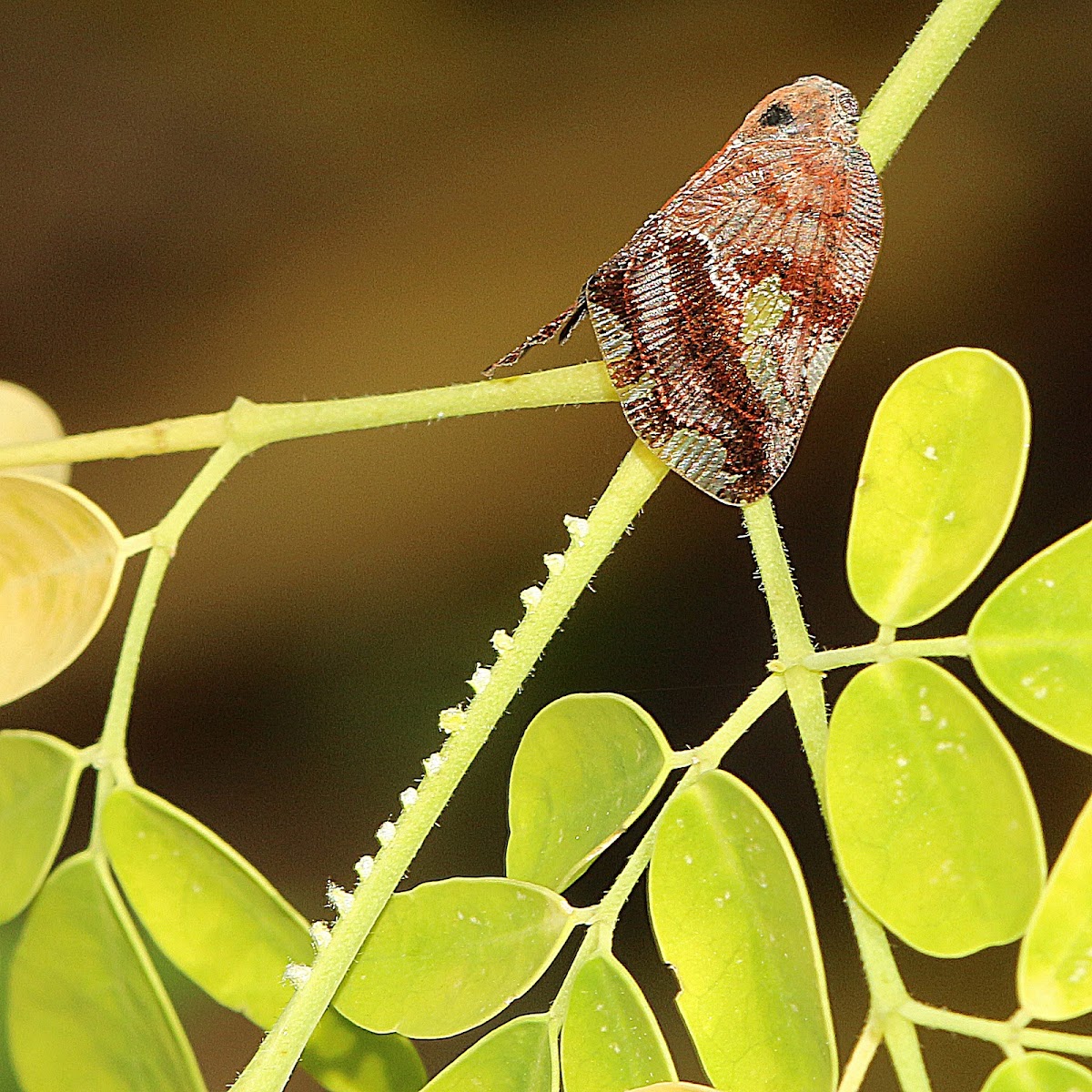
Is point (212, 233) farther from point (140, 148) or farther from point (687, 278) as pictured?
point (687, 278)

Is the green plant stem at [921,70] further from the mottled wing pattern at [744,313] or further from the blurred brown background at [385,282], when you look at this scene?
the blurred brown background at [385,282]

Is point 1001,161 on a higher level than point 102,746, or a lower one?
higher

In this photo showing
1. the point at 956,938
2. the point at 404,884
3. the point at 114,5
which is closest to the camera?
the point at 956,938

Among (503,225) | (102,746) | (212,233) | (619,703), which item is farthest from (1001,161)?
(102,746)

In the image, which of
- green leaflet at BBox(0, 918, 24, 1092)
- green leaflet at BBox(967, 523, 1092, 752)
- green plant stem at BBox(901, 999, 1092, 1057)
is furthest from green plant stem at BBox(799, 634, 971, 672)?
green leaflet at BBox(0, 918, 24, 1092)

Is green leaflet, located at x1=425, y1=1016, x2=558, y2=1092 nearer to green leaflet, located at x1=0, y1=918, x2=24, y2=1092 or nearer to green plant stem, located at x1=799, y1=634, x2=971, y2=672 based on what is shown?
green plant stem, located at x1=799, y1=634, x2=971, y2=672

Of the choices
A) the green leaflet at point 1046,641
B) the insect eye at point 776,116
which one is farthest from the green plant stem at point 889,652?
the insect eye at point 776,116

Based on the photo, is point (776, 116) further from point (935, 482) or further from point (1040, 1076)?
point (1040, 1076)
